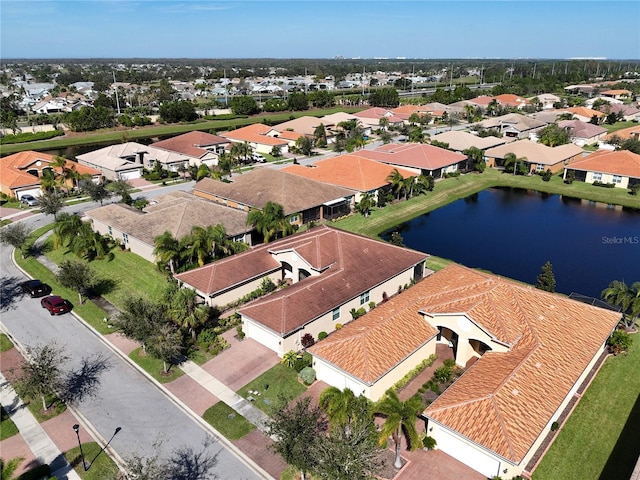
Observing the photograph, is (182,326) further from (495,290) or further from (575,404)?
(575,404)

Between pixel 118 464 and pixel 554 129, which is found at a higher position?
pixel 554 129

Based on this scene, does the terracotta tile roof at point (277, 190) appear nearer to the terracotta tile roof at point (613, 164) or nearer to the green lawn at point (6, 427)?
the green lawn at point (6, 427)

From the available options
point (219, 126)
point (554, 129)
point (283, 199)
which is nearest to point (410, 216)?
point (283, 199)

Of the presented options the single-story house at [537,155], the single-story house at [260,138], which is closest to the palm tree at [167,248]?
the single-story house at [260,138]

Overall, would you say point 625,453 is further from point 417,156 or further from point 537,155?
point 537,155

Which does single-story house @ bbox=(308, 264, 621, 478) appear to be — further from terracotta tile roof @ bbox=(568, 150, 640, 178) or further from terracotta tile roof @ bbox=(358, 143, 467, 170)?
terracotta tile roof @ bbox=(568, 150, 640, 178)

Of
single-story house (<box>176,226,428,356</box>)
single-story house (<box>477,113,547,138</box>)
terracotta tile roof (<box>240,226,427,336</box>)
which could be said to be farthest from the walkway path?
single-story house (<box>477,113,547,138</box>)
